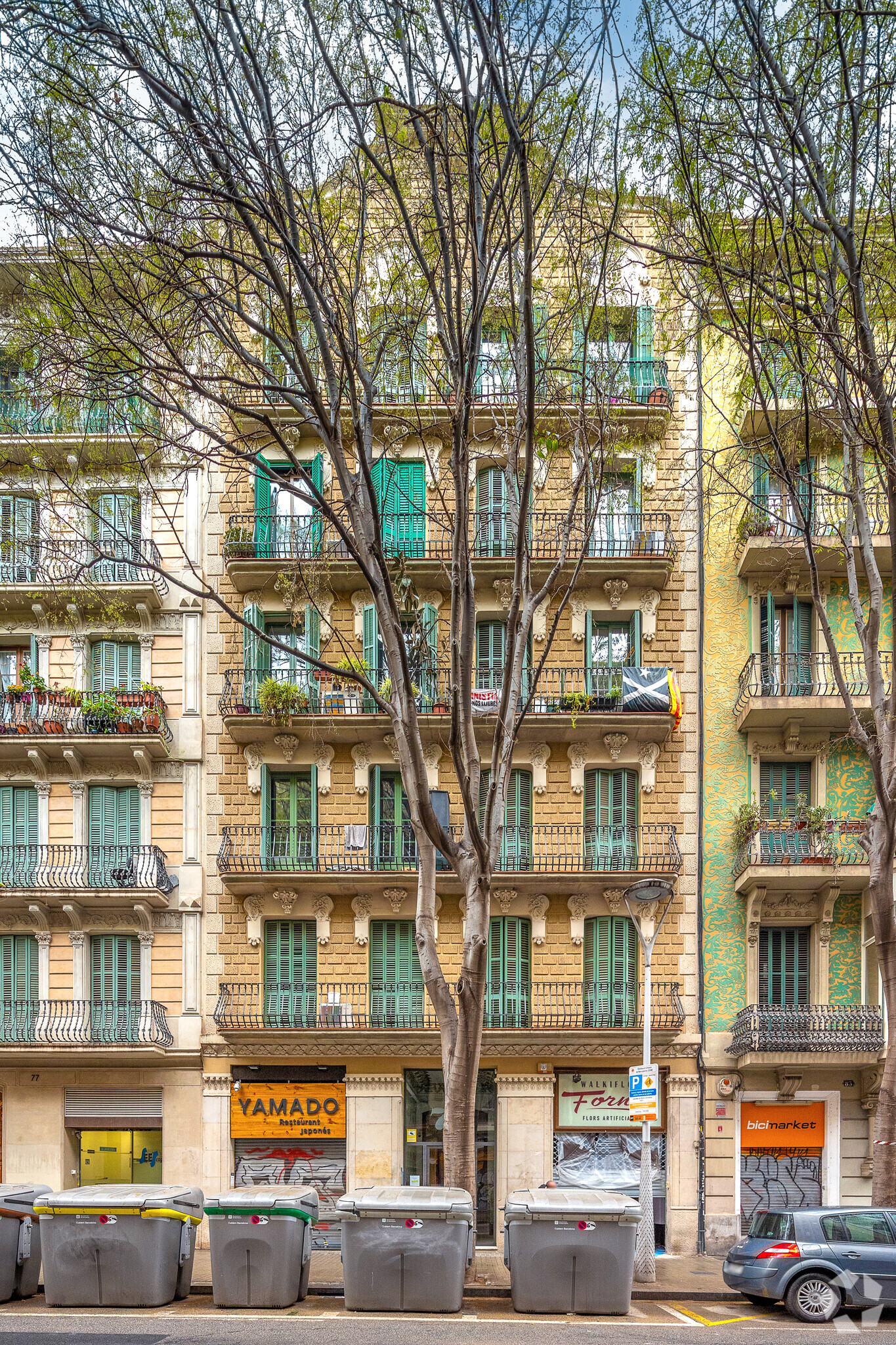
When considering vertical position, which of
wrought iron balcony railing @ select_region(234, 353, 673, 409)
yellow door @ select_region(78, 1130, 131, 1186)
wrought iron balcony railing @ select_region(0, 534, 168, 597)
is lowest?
yellow door @ select_region(78, 1130, 131, 1186)

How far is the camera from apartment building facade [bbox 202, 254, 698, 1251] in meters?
21.7

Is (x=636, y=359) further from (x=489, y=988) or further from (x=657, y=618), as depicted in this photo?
(x=489, y=988)

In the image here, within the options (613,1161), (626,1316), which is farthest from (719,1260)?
(626,1316)

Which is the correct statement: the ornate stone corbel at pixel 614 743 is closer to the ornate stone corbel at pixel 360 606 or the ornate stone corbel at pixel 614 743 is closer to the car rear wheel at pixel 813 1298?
the ornate stone corbel at pixel 360 606

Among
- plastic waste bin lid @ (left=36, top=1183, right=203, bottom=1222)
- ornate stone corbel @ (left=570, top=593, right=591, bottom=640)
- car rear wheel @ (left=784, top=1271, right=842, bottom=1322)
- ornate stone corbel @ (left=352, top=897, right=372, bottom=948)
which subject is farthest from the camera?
ornate stone corbel @ (left=570, top=593, right=591, bottom=640)

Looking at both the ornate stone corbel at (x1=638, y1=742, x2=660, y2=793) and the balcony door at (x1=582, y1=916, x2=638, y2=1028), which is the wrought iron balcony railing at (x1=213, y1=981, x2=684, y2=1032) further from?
the ornate stone corbel at (x1=638, y1=742, x2=660, y2=793)

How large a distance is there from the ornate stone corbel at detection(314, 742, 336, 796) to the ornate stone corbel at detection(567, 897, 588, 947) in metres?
5.15

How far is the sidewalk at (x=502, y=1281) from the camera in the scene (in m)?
13.8

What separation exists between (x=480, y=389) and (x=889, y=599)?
911 cm

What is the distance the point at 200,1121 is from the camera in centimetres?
2205

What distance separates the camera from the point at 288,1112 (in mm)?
22000

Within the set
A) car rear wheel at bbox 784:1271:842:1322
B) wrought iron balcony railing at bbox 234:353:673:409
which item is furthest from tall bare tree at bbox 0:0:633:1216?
car rear wheel at bbox 784:1271:842:1322

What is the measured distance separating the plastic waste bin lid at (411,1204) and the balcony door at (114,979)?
1086cm

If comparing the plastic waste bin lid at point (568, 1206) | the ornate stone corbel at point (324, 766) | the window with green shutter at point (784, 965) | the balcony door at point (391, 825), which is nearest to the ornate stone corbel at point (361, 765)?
the balcony door at point (391, 825)
